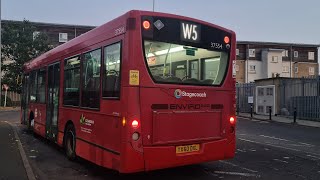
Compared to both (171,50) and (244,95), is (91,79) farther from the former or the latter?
(244,95)

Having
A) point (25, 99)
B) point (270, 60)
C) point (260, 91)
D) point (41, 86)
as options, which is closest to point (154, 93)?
point (41, 86)

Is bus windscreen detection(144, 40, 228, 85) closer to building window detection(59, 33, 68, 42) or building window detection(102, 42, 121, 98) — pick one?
building window detection(102, 42, 121, 98)

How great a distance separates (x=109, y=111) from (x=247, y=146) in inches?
272

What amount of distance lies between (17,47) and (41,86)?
36.2m

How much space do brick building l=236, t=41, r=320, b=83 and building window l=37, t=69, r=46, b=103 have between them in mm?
56719

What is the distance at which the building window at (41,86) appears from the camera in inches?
540

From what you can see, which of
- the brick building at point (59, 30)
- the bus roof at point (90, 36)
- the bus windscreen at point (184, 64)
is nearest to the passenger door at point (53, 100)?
the bus roof at point (90, 36)

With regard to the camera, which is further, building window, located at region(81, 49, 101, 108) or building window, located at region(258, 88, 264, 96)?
building window, located at region(258, 88, 264, 96)

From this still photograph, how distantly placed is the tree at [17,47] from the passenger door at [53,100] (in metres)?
36.1

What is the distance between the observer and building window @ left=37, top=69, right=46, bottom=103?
540 inches

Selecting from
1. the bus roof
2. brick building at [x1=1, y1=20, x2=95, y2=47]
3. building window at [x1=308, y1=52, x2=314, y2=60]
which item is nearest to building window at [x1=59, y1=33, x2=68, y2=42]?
brick building at [x1=1, y1=20, x2=95, y2=47]

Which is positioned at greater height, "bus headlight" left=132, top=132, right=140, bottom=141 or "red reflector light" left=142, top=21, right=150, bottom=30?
"red reflector light" left=142, top=21, right=150, bottom=30

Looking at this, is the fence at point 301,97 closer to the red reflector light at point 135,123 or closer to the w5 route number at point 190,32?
the w5 route number at point 190,32

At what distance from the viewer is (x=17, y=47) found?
47906 mm
